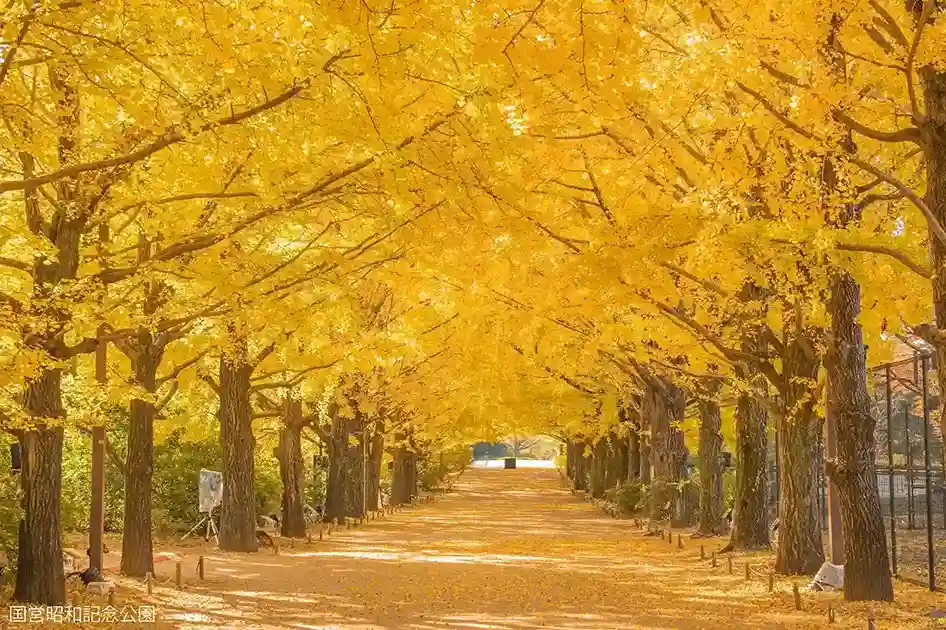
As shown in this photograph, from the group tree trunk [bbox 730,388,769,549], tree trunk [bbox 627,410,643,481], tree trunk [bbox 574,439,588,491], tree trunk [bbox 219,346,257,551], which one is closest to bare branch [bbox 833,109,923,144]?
tree trunk [bbox 730,388,769,549]

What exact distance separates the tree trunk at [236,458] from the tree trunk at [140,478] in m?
5.02

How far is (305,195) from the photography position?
10102mm

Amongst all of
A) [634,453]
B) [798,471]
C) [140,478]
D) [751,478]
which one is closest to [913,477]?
[751,478]

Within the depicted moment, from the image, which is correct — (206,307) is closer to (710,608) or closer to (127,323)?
(127,323)

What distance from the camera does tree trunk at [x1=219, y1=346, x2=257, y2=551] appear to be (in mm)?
21703

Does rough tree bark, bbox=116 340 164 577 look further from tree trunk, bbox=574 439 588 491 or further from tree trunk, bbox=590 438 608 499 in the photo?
tree trunk, bbox=574 439 588 491

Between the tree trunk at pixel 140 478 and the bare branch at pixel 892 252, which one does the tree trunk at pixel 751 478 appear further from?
the tree trunk at pixel 140 478

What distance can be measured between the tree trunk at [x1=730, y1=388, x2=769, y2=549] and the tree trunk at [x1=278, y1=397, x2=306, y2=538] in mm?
11320

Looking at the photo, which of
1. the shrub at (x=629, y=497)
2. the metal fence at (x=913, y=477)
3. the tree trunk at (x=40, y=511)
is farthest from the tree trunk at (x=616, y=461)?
the tree trunk at (x=40, y=511)

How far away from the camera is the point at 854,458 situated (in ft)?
42.9

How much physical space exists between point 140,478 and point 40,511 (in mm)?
4217

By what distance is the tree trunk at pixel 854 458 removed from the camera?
1291cm

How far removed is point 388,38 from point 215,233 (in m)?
4.53

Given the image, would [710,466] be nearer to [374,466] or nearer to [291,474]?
[291,474]
